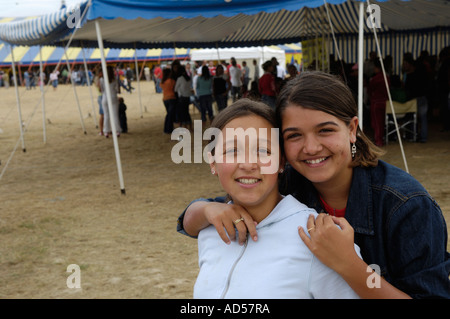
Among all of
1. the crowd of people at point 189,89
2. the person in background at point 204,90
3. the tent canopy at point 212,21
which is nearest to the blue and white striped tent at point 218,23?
the tent canopy at point 212,21

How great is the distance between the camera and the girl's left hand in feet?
3.52

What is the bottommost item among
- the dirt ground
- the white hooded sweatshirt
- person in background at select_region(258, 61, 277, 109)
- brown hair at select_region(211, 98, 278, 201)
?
the dirt ground

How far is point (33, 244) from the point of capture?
170 inches

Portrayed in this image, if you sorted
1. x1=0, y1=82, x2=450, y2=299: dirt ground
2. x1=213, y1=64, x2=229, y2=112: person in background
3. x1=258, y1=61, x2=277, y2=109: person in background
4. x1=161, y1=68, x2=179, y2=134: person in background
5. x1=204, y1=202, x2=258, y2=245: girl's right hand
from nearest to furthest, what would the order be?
x1=204, y1=202, x2=258, y2=245: girl's right hand < x1=0, y1=82, x2=450, y2=299: dirt ground < x1=258, y1=61, x2=277, y2=109: person in background < x1=161, y1=68, x2=179, y2=134: person in background < x1=213, y1=64, x2=229, y2=112: person in background

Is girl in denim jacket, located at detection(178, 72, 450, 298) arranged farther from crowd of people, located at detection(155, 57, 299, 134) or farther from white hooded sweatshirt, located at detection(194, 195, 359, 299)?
crowd of people, located at detection(155, 57, 299, 134)

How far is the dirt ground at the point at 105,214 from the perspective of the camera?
3488 millimetres

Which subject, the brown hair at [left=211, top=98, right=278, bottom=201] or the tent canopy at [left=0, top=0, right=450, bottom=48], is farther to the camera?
the tent canopy at [left=0, top=0, right=450, bottom=48]

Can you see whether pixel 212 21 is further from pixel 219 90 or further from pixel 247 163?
pixel 247 163

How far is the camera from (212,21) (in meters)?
9.57

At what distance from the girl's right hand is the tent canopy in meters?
4.28

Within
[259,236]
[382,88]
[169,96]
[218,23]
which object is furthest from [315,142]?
[169,96]

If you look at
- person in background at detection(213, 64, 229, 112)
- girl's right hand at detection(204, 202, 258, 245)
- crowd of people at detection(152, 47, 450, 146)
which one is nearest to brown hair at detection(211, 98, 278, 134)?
girl's right hand at detection(204, 202, 258, 245)

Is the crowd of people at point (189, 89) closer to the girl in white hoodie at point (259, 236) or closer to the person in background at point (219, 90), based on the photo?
the person in background at point (219, 90)
